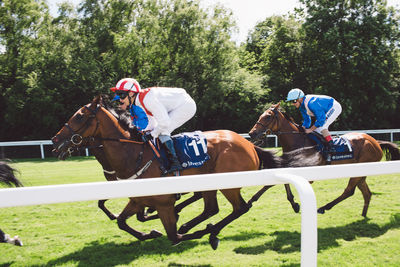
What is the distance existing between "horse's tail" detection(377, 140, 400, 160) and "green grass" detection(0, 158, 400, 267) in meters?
0.65

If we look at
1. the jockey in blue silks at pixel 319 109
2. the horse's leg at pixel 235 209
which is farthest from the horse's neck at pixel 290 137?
the horse's leg at pixel 235 209

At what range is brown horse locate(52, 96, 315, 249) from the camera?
2984 mm

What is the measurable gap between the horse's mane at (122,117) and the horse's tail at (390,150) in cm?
411

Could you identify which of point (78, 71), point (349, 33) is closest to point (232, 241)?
point (78, 71)

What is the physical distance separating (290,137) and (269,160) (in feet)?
3.63

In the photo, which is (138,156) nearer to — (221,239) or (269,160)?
(221,239)

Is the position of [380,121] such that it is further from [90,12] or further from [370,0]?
[90,12]

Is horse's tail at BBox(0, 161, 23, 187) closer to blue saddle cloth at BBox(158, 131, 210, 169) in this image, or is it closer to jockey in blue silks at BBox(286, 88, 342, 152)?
blue saddle cloth at BBox(158, 131, 210, 169)

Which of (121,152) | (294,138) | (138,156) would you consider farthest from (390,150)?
(121,152)

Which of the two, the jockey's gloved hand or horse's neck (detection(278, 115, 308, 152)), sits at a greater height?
the jockey's gloved hand

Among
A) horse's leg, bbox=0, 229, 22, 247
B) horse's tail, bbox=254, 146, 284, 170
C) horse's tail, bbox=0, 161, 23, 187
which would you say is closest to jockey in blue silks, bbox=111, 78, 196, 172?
horse's tail, bbox=254, 146, 284, 170

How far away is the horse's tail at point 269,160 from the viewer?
12.5 feet

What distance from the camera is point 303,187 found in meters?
1.23

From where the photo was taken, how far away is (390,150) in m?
5.36
